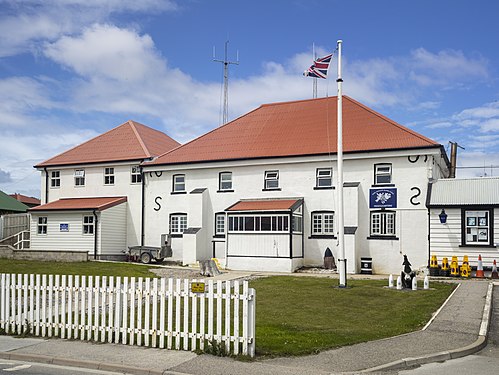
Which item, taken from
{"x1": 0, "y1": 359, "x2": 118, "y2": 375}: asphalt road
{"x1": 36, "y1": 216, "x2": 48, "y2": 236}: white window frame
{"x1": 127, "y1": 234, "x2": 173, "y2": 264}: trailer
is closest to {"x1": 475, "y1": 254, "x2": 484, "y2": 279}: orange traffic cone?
{"x1": 127, "y1": 234, "x2": 173, "y2": 264}: trailer

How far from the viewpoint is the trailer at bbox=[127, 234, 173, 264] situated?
3353 centimetres

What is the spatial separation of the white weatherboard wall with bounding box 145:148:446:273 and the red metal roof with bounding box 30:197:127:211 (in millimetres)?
2431

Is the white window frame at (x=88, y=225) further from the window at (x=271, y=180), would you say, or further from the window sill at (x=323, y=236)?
the window sill at (x=323, y=236)

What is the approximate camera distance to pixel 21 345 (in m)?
10.6


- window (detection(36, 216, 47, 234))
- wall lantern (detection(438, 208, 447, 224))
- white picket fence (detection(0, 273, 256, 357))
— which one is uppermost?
wall lantern (detection(438, 208, 447, 224))

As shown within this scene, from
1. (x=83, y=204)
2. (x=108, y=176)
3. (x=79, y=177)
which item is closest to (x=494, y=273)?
(x=83, y=204)

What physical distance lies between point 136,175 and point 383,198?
667 inches

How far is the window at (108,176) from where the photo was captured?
3778 cm

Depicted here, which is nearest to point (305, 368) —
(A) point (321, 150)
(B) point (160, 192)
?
(A) point (321, 150)

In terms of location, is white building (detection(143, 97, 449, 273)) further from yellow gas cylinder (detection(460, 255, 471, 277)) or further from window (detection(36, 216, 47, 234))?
window (detection(36, 216, 47, 234))

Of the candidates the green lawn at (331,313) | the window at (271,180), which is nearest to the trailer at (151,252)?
the window at (271,180)

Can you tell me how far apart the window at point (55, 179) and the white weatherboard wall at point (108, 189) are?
0.76 ft

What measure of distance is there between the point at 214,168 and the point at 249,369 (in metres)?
25.7

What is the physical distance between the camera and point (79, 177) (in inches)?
1532
